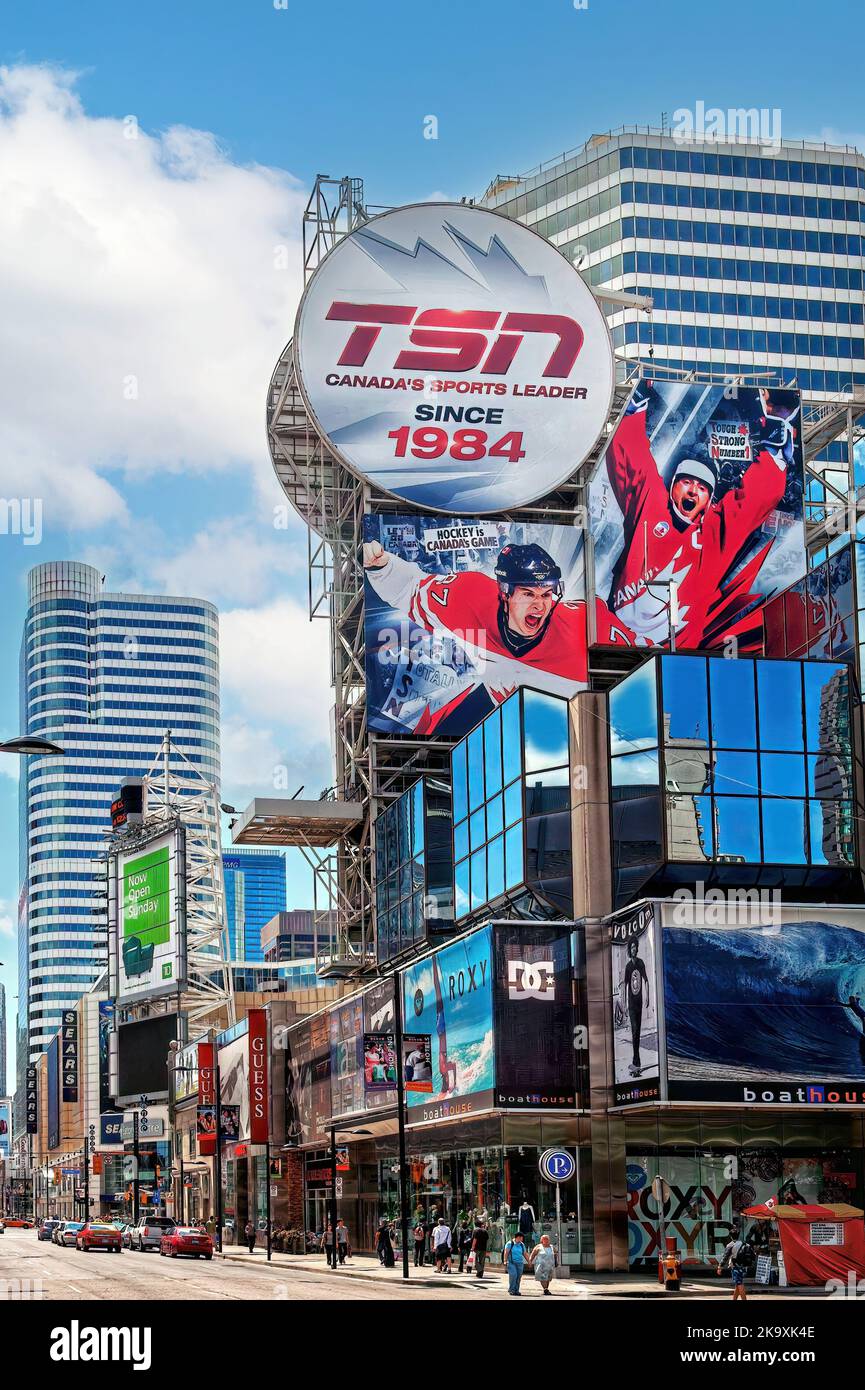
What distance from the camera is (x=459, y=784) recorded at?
2488 inches

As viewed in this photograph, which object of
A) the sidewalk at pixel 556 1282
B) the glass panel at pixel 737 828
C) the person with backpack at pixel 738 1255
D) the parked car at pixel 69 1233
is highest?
the glass panel at pixel 737 828

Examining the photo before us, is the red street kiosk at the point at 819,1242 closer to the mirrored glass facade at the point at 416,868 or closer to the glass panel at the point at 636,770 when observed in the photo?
the glass panel at the point at 636,770

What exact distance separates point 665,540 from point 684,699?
27147 millimetres

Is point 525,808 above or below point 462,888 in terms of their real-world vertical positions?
above

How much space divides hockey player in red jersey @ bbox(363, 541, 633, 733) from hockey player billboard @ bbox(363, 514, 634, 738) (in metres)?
0.04

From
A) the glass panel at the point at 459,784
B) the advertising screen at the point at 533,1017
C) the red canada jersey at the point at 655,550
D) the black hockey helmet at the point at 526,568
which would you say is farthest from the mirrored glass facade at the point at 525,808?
the red canada jersey at the point at 655,550

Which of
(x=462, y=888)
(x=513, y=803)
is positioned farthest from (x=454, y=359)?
(x=513, y=803)

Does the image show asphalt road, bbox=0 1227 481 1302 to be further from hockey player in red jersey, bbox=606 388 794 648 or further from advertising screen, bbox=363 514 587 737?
hockey player in red jersey, bbox=606 388 794 648

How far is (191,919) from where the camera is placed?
126375 mm

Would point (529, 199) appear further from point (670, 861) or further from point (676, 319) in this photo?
point (670, 861)

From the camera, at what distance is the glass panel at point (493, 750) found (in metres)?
57.9

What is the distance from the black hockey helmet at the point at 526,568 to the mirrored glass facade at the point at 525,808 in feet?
58.8

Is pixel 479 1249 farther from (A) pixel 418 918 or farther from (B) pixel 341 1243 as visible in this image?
(A) pixel 418 918

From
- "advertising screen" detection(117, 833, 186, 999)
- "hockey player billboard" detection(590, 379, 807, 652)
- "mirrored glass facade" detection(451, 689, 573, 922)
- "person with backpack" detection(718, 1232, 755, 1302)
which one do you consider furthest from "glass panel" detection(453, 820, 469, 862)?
"advertising screen" detection(117, 833, 186, 999)
